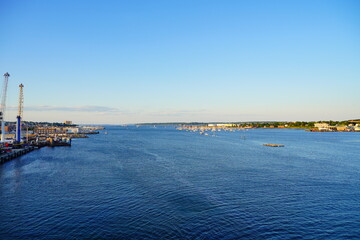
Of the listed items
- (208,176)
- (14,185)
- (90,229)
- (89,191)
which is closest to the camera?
(90,229)

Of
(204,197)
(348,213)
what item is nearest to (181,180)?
(204,197)

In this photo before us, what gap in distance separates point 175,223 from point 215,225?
3411 millimetres

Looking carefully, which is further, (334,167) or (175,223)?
(334,167)

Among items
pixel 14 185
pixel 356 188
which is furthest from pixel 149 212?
Answer: pixel 356 188

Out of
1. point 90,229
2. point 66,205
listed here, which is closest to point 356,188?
point 90,229

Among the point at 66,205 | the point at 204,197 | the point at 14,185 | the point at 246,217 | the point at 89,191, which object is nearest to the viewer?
the point at 246,217

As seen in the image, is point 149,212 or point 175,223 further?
point 149,212

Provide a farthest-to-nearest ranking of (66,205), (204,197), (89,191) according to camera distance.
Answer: (89,191) → (204,197) → (66,205)

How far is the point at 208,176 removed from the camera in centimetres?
3947

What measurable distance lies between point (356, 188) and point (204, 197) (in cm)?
2102

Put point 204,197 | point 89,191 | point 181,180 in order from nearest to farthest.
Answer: point 204,197, point 89,191, point 181,180

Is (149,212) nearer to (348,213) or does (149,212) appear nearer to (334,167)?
(348,213)

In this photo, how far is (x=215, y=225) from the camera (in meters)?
21.0

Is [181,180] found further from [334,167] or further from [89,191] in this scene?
[334,167]
